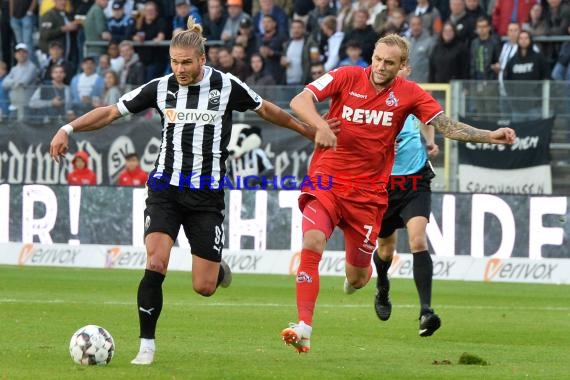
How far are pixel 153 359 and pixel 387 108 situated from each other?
8.25 ft

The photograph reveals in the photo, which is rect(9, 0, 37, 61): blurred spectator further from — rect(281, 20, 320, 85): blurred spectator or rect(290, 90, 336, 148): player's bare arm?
rect(290, 90, 336, 148): player's bare arm

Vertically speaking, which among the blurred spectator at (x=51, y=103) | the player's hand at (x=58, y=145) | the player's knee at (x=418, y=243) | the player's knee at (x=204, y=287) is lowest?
the player's knee at (x=204, y=287)

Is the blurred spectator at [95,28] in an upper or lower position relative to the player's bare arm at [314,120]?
→ upper

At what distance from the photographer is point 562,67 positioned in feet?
68.8

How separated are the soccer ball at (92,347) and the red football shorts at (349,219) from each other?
1659mm

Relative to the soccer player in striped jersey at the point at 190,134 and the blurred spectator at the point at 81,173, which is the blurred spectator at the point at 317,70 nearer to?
the blurred spectator at the point at 81,173

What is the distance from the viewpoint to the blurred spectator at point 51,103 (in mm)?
22203

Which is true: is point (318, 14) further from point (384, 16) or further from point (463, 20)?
point (463, 20)

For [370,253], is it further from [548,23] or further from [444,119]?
[548,23]

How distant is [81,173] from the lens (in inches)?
851

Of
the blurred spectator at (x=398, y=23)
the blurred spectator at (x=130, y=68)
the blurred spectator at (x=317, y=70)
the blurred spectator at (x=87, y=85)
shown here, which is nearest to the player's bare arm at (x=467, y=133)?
the blurred spectator at (x=398, y=23)

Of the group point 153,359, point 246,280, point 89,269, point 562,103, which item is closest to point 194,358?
point 153,359

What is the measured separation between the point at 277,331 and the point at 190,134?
2789mm

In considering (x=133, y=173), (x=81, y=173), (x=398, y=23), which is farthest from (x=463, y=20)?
(x=81, y=173)
